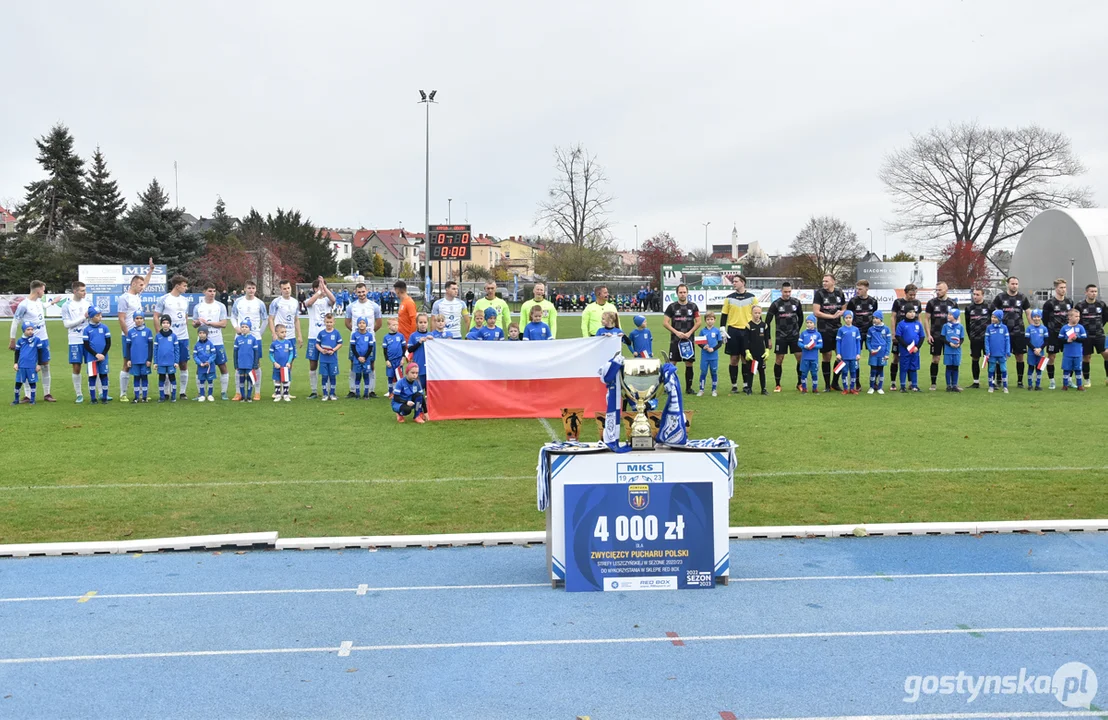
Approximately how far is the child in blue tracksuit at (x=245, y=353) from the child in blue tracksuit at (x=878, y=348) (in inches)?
424

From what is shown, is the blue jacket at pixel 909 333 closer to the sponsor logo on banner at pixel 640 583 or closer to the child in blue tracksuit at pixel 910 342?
the child in blue tracksuit at pixel 910 342

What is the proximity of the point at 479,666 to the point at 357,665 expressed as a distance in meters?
0.67

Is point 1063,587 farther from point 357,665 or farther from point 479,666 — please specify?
point 357,665

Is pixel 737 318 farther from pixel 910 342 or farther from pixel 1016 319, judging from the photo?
pixel 1016 319

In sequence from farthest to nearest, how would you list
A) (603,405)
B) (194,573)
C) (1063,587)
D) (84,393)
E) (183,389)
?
(84,393), (183,389), (603,405), (194,573), (1063,587)

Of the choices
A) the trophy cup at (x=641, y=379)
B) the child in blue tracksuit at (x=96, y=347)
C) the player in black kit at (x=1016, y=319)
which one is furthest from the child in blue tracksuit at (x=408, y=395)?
the player in black kit at (x=1016, y=319)

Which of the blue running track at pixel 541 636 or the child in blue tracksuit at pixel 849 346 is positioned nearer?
the blue running track at pixel 541 636

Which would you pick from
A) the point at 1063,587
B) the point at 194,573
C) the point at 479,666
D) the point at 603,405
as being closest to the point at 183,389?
the point at 603,405

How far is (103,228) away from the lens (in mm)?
A: 72625

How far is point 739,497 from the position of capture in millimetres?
9359

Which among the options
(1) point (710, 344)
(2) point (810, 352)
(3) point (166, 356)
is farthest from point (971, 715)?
(3) point (166, 356)

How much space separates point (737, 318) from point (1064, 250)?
172ft

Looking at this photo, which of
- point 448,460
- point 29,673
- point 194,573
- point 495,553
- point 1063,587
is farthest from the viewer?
point 448,460

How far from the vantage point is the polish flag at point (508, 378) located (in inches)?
584
